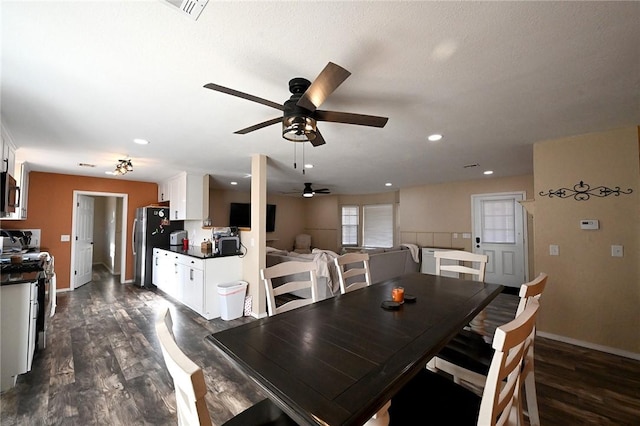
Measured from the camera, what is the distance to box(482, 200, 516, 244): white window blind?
5.41 m

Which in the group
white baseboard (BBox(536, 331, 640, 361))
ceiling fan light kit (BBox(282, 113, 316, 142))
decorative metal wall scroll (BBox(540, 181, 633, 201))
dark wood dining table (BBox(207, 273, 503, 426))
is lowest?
white baseboard (BBox(536, 331, 640, 361))

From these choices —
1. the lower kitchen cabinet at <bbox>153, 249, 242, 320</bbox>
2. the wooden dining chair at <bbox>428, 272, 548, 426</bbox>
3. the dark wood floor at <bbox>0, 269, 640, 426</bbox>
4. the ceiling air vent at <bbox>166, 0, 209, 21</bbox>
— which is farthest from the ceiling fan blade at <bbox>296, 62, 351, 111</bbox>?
the lower kitchen cabinet at <bbox>153, 249, 242, 320</bbox>

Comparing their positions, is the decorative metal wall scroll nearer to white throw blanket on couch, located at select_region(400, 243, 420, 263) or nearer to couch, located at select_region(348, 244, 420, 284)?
couch, located at select_region(348, 244, 420, 284)

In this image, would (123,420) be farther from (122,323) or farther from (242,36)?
(242,36)

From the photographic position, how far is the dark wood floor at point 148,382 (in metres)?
1.84

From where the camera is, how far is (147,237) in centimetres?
526

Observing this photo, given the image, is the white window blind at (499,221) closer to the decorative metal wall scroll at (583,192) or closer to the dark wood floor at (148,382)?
the decorative metal wall scroll at (583,192)

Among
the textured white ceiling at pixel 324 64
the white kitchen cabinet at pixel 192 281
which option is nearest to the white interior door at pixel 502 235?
the textured white ceiling at pixel 324 64

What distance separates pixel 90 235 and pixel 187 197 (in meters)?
2.99

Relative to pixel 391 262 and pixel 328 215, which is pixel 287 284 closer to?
pixel 391 262

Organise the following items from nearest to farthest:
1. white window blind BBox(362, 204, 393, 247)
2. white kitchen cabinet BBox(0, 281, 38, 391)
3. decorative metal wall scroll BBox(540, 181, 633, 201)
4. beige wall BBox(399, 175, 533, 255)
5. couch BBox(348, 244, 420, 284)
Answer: white kitchen cabinet BBox(0, 281, 38, 391), decorative metal wall scroll BBox(540, 181, 633, 201), couch BBox(348, 244, 420, 284), beige wall BBox(399, 175, 533, 255), white window blind BBox(362, 204, 393, 247)

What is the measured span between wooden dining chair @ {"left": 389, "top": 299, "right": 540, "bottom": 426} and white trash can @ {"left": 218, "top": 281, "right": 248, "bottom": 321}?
2.80 meters

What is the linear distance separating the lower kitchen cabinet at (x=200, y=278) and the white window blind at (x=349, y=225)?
4.98m

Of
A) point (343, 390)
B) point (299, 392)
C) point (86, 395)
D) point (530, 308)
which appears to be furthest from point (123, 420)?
point (530, 308)
